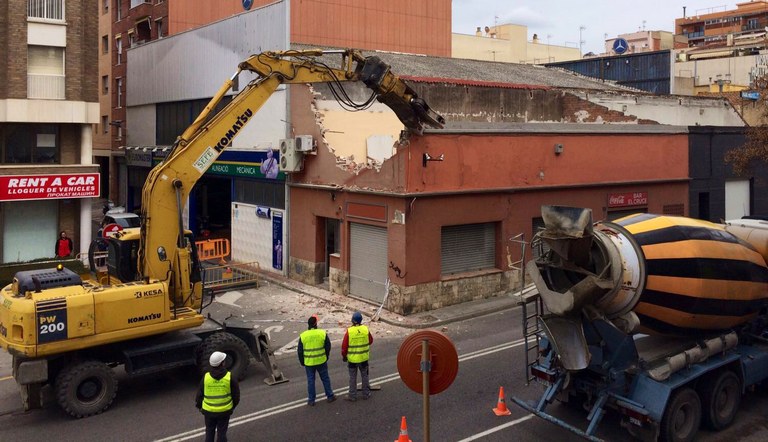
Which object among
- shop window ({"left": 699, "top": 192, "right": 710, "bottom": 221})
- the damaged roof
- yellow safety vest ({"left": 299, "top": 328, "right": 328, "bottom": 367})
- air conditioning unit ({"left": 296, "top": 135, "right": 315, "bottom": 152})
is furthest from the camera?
shop window ({"left": 699, "top": 192, "right": 710, "bottom": 221})

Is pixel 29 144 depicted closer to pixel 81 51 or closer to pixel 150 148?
pixel 81 51

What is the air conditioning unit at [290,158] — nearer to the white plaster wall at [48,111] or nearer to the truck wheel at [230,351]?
the white plaster wall at [48,111]

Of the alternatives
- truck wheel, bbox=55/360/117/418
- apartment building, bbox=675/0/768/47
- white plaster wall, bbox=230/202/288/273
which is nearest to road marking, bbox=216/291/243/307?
white plaster wall, bbox=230/202/288/273

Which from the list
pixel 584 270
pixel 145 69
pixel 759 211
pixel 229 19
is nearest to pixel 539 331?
pixel 584 270

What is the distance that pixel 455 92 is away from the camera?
2355cm

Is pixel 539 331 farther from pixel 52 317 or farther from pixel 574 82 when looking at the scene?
pixel 574 82

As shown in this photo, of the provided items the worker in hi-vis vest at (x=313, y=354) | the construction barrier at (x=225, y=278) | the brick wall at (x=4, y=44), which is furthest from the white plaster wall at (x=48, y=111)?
the worker in hi-vis vest at (x=313, y=354)

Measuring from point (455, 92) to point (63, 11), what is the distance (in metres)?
14.9

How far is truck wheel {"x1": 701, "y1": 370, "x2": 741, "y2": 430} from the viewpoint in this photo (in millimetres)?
10180

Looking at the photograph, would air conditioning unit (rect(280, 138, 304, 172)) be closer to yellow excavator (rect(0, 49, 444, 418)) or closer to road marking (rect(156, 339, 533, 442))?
yellow excavator (rect(0, 49, 444, 418))

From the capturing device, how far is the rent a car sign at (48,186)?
917 inches

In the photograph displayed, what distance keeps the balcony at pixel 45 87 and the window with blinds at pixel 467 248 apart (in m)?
15.6

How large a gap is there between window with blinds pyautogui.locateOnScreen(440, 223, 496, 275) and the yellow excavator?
20.0 feet

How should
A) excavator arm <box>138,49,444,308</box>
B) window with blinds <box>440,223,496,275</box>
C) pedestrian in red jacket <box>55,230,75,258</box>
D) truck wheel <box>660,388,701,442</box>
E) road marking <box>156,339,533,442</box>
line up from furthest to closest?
pedestrian in red jacket <box>55,230,75,258</box>, window with blinds <box>440,223,496,275</box>, excavator arm <box>138,49,444,308</box>, road marking <box>156,339,533,442</box>, truck wheel <box>660,388,701,442</box>
